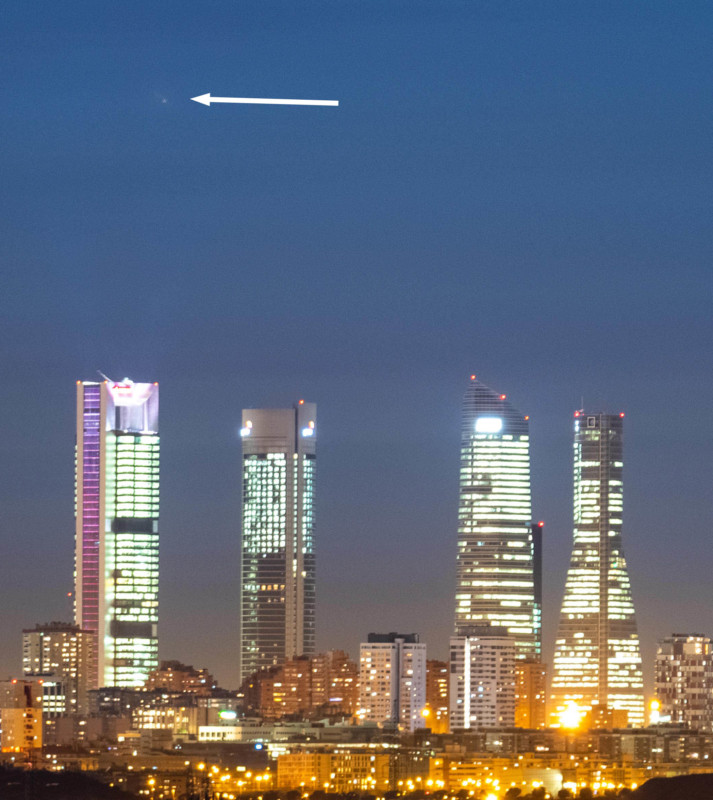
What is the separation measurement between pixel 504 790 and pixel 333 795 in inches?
784

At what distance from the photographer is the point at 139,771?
189m

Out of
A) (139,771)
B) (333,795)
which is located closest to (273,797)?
(333,795)

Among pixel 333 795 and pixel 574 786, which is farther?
pixel 574 786

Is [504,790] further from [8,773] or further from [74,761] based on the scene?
[8,773]

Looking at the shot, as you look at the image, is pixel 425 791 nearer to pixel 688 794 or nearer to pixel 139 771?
pixel 139 771

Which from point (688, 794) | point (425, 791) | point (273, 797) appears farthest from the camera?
point (425, 791)

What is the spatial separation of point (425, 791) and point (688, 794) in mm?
39241

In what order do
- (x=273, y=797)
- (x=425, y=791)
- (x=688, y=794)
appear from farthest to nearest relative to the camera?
(x=425, y=791)
(x=273, y=797)
(x=688, y=794)

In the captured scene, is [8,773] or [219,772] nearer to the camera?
[8,773]

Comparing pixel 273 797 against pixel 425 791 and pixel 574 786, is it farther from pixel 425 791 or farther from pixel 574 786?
pixel 574 786

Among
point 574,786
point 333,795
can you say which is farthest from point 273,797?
point 574,786

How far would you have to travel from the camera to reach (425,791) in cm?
18762

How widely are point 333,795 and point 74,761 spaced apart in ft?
87.6

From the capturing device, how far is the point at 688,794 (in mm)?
151250
